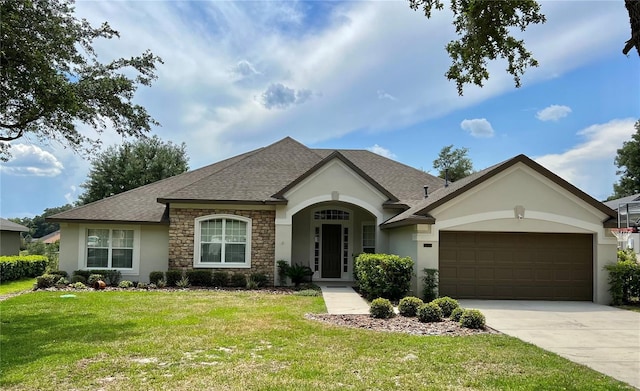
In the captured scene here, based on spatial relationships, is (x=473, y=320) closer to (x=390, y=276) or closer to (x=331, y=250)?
(x=390, y=276)

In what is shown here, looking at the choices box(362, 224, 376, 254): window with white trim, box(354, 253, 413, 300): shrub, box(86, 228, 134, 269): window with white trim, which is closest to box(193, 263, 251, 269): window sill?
box(86, 228, 134, 269): window with white trim

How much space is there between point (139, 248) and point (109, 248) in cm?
115

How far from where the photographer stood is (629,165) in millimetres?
45375

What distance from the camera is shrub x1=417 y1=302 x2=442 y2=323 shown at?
1007 centimetres

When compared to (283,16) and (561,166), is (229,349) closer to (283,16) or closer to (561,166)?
(283,16)

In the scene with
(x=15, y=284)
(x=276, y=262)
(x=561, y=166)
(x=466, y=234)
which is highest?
(x=561, y=166)

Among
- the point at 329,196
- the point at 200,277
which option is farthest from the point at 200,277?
the point at 329,196

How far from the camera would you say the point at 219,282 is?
54.2 feet

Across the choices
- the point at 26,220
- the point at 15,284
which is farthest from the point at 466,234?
the point at 26,220

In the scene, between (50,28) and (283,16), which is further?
(283,16)

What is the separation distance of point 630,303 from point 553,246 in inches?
108

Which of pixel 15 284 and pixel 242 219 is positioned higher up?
pixel 242 219

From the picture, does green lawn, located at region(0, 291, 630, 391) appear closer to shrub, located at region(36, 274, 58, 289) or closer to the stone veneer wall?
shrub, located at region(36, 274, 58, 289)

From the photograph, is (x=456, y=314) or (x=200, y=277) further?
(x=200, y=277)
